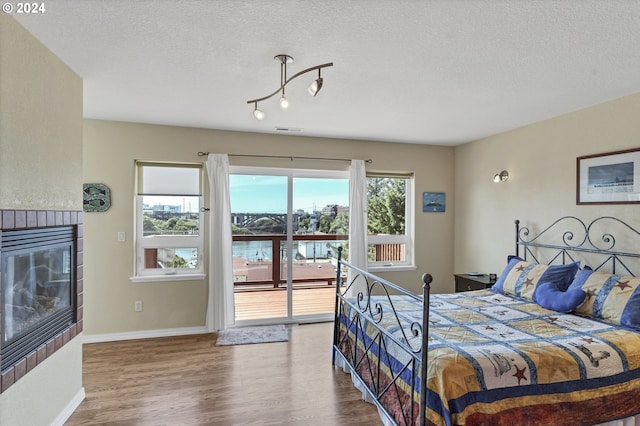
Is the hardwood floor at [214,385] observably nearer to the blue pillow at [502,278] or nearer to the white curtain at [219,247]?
the white curtain at [219,247]

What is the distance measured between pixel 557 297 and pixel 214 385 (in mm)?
2987

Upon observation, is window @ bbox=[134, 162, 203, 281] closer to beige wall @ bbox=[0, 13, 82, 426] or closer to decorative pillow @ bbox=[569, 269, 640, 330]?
beige wall @ bbox=[0, 13, 82, 426]

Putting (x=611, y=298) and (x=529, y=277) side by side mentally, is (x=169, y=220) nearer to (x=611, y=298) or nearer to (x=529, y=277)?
A: (x=529, y=277)

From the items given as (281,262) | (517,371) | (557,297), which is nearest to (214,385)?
(281,262)

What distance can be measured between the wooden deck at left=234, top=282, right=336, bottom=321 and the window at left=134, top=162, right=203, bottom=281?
28.8 inches

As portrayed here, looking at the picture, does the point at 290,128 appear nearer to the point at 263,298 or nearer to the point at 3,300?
the point at 263,298

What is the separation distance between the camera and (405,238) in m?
5.04

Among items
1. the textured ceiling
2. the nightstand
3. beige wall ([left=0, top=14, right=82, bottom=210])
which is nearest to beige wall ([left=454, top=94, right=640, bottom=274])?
the textured ceiling

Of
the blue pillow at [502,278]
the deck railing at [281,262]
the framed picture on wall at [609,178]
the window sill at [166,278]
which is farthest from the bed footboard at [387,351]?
the framed picture on wall at [609,178]

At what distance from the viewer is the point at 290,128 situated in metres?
4.12

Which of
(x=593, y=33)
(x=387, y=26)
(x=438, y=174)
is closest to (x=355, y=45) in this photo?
(x=387, y=26)

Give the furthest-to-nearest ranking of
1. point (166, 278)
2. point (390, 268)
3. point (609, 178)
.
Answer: point (390, 268) → point (166, 278) → point (609, 178)

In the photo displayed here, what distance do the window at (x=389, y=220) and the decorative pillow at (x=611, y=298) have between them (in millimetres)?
2328

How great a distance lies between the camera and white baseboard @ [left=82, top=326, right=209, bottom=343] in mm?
3812
